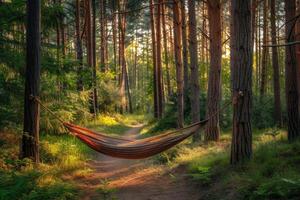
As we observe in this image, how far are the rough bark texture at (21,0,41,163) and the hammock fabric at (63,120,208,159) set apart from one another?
0.70m

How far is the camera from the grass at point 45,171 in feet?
18.8

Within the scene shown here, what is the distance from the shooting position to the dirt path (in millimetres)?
6426

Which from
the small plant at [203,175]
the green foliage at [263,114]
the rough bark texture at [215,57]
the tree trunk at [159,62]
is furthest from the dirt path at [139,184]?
the tree trunk at [159,62]

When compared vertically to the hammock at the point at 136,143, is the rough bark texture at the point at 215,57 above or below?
above

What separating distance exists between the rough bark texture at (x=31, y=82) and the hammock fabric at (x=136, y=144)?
696 millimetres

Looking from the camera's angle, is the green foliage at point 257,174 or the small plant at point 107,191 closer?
the green foliage at point 257,174

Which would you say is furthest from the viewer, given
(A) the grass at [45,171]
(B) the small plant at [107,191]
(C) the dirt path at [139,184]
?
(B) the small plant at [107,191]

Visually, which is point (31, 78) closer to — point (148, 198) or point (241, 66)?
point (148, 198)

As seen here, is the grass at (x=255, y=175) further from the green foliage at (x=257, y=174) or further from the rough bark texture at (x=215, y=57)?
the rough bark texture at (x=215, y=57)

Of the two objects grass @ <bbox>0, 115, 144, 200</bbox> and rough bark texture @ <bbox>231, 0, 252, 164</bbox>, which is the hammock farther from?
grass @ <bbox>0, 115, 144, 200</bbox>

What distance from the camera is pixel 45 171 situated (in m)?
7.21

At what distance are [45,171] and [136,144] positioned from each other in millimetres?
1817

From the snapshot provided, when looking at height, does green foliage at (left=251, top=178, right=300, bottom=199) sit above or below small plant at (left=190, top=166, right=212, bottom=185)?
above

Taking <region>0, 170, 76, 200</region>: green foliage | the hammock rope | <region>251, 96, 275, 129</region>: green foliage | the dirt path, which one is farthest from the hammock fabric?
<region>251, 96, 275, 129</region>: green foliage
